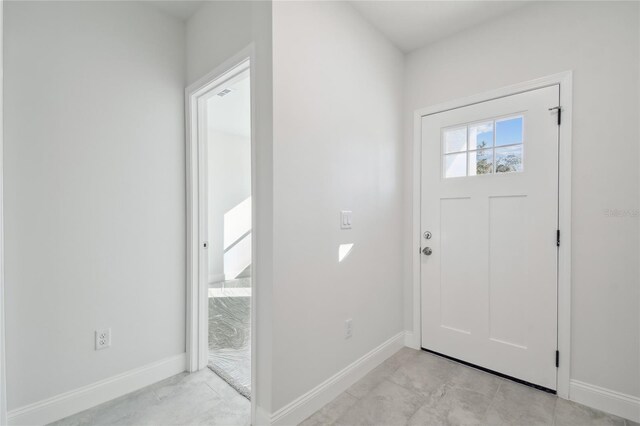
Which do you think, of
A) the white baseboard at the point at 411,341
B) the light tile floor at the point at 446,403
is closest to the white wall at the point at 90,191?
the light tile floor at the point at 446,403

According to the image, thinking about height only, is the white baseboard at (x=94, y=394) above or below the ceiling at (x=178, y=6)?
below

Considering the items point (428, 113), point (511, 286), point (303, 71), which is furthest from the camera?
point (428, 113)

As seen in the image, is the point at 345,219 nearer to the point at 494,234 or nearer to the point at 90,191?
the point at 494,234

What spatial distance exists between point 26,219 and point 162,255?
0.76 meters

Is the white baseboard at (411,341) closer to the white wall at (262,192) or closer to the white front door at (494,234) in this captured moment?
the white front door at (494,234)

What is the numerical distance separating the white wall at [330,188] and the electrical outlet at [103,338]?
45.6 inches

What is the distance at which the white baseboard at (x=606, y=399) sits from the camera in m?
1.73

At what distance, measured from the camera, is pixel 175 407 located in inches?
72.6

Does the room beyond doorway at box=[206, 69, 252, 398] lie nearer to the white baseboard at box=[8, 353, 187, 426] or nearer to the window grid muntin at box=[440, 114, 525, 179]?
the white baseboard at box=[8, 353, 187, 426]

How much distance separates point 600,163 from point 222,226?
5.11 meters

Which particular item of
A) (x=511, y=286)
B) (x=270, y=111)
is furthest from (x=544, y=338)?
(x=270, y=111)

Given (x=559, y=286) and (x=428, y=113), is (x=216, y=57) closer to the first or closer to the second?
(x=428, y=113)

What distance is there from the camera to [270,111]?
1.62 m

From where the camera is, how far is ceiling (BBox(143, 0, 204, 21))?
6.89 feet
